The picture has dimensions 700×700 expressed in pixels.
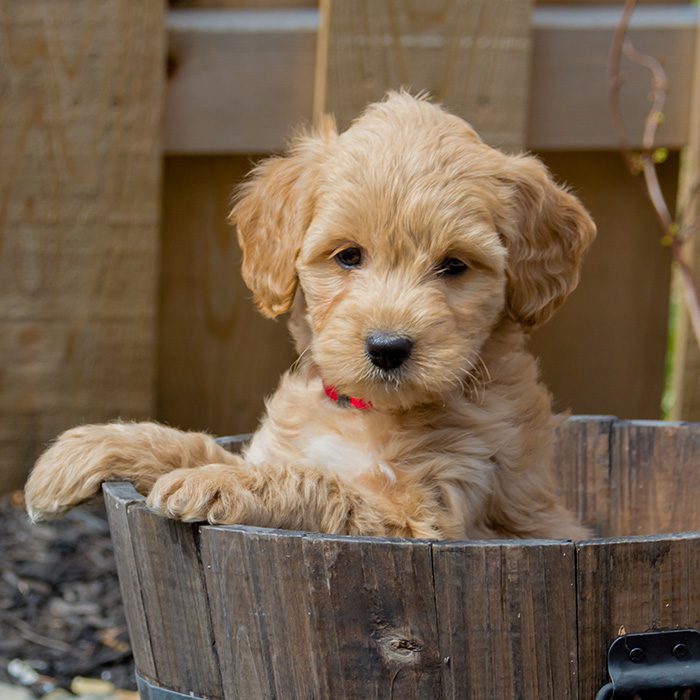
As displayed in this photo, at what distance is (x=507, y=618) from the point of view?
2240 mm

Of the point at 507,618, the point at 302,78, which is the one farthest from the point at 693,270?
the point at 507,618

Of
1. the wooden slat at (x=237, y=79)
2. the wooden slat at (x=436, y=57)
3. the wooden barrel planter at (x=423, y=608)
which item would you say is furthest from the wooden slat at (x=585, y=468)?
the wooden slat at (x=237, y=79)

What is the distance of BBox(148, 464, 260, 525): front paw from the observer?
7.78 ft

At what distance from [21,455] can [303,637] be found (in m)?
2.91

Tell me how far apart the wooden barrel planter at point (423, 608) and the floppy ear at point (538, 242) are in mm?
913

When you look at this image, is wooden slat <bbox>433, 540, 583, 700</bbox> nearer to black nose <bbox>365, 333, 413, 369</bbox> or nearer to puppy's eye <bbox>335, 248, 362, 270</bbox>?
black nose <bbox>365, 333, 413, 369</bbox>

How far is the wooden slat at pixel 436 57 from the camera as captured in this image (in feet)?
15.3

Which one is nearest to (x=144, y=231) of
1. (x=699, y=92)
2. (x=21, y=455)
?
(x=21, y=455)

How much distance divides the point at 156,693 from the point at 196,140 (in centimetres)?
276

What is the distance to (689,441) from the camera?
366 centimetres

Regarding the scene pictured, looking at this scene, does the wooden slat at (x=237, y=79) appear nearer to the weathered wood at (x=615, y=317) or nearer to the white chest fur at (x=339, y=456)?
the weathered wood at (x=615, y=317)

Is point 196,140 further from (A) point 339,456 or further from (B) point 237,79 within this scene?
(A) point 339,456

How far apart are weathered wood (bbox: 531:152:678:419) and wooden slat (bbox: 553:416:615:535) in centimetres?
124

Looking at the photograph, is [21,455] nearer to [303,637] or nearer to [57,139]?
[57,139]
